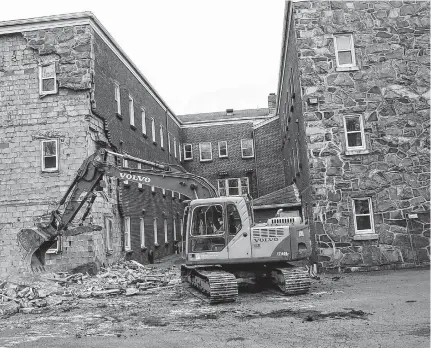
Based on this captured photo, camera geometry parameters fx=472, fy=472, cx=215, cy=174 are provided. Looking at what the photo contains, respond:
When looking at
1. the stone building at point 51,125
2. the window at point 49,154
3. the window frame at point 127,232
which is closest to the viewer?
the stone building at point 51,125

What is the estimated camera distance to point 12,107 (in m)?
19.5

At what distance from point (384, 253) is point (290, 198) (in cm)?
636

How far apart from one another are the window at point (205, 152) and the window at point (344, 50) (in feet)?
70.8

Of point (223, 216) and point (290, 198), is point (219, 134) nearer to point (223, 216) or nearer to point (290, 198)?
point (290, 198)

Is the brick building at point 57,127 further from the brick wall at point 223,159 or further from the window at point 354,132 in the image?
the brick wall at point 223,159

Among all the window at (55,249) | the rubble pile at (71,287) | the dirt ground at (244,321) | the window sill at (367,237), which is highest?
the window at (55,249)

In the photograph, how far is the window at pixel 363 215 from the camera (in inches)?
682

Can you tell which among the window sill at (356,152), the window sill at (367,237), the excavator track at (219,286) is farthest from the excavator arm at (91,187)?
the window sill at (356,152)

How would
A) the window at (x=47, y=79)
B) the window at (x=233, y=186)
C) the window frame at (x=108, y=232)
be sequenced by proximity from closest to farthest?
1. the window at (x=47, y=79)
2. the window frame at (x=108, y=232)
3. the window at (x=233, y=186)

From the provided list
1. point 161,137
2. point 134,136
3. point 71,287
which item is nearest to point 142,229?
point 134,136

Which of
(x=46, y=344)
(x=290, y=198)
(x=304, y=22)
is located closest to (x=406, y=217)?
(x=290, y=198)

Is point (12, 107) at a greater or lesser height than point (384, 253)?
greater

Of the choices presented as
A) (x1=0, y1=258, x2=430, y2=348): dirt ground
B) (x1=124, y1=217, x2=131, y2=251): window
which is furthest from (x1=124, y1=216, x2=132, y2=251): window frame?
(x1=0, y1=258, x2=430, y2=348): dirt ground

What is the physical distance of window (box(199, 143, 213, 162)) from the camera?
3912 centimetres
